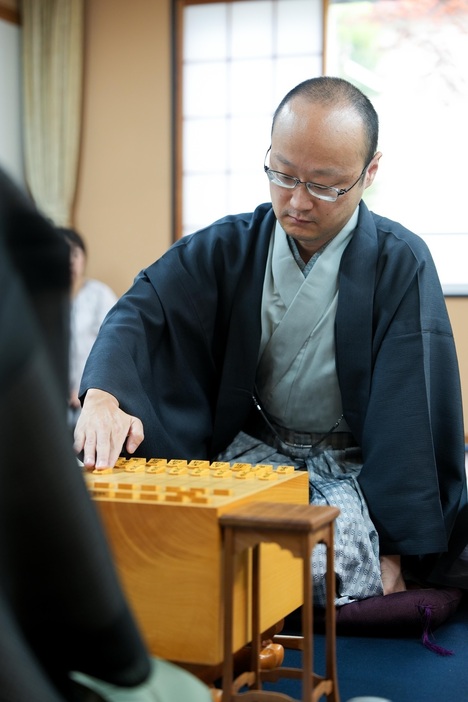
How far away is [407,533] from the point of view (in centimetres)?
278

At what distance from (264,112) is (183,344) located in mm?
4383

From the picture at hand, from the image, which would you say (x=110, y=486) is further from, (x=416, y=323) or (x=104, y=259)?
(x=104, y=259)

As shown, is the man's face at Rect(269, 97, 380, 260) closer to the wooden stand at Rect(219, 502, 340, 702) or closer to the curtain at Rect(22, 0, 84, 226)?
the wooden stand at Rect(219, 502, 340, 702)

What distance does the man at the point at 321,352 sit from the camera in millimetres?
2764

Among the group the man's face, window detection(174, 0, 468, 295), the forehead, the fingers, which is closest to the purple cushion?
the fingers

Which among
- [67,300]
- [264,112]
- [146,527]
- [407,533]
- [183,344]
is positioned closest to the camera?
[67,300]

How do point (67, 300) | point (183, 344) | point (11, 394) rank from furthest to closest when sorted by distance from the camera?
point (183, 344) → point (67, 300) → point (11, 394)

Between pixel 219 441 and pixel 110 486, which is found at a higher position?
pixel 110 486

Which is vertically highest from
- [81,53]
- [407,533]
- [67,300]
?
[81,53]

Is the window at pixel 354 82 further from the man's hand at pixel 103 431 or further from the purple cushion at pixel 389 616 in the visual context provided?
the man's hand at pixel 103 431

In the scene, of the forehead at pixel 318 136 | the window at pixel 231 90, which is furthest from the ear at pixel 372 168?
the window at pixel 231 90

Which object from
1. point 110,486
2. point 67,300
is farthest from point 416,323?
point 67,300

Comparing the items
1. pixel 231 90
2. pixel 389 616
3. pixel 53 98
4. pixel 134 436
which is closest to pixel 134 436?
pixel 134 436

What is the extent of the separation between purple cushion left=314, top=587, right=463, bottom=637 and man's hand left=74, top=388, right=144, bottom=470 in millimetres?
723
